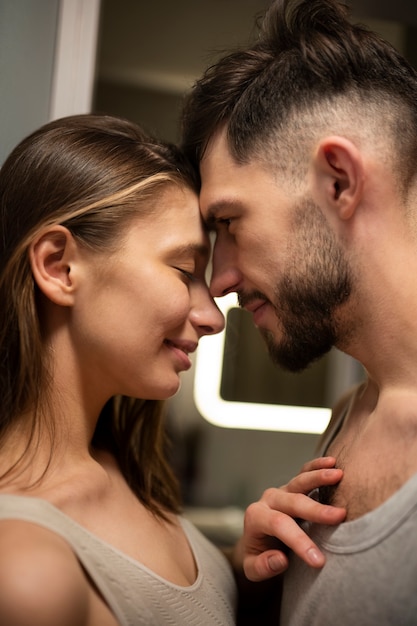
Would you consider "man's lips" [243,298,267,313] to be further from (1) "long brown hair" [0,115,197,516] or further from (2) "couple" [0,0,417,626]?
(1) "long brown hair" [0,115,197,516]

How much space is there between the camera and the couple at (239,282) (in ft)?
3.77

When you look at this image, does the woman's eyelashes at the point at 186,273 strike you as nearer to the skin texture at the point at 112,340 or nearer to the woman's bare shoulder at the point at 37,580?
the skin texture at the point at 112,340

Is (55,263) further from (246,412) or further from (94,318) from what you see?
(246,412)

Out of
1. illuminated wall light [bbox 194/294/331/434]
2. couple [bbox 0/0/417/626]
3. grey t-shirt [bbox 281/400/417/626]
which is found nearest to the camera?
grey t-shirt [bbox 281/400/417/626]

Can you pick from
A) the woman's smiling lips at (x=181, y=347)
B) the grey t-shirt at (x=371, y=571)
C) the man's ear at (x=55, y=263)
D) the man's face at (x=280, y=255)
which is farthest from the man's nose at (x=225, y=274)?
the grey t-shirt at (x=371, y=571)

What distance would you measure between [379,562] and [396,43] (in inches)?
58.3

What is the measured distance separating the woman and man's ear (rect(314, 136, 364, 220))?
224 millimetres

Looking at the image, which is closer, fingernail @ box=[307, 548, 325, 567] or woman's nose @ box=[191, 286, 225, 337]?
fingernail @ box=[307, 548, 325, 567]

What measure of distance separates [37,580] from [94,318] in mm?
427

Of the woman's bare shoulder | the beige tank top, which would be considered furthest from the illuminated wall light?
the woman's bare shoulder

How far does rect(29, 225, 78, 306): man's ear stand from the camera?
3.87ft

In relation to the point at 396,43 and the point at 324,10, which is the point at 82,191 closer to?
the point at 324,10

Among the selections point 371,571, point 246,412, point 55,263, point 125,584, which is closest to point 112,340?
point 55,263

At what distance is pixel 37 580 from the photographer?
91cm
